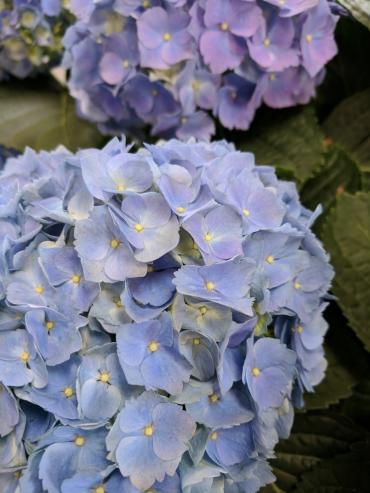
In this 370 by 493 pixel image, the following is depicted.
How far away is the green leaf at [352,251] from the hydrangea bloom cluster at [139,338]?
7.8 inches

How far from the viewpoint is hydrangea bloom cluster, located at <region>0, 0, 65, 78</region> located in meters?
0.95

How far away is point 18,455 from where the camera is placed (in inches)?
23.0

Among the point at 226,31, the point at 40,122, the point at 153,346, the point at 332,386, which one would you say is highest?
the point at 226,31

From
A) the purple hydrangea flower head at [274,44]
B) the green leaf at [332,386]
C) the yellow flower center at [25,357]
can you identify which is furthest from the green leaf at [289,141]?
the yellow flower center at [25,357]

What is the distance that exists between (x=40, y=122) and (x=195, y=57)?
1.09 ft

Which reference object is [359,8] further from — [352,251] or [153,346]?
[153,346]

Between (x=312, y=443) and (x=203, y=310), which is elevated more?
(x=203, y=310)

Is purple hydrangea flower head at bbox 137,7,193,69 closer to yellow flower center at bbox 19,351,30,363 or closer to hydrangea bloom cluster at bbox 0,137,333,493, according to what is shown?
hydrangea bloom cluster at bbox 0,137,333,493

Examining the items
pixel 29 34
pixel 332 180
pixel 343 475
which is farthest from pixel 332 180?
pixel 29 34

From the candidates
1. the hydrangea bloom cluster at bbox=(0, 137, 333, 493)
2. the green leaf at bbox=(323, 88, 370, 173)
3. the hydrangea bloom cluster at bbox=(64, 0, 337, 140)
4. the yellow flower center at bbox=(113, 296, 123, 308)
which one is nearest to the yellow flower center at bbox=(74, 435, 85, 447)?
the hydrangea bloom cluster at bbox=(0, 137, 333, 493)

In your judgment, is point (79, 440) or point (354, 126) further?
point (354, 126)

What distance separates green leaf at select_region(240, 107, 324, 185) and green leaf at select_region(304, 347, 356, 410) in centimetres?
23

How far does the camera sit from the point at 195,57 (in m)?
0.81

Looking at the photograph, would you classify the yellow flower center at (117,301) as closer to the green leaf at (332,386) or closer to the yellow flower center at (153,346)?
the yellow flower center at (153,346)
